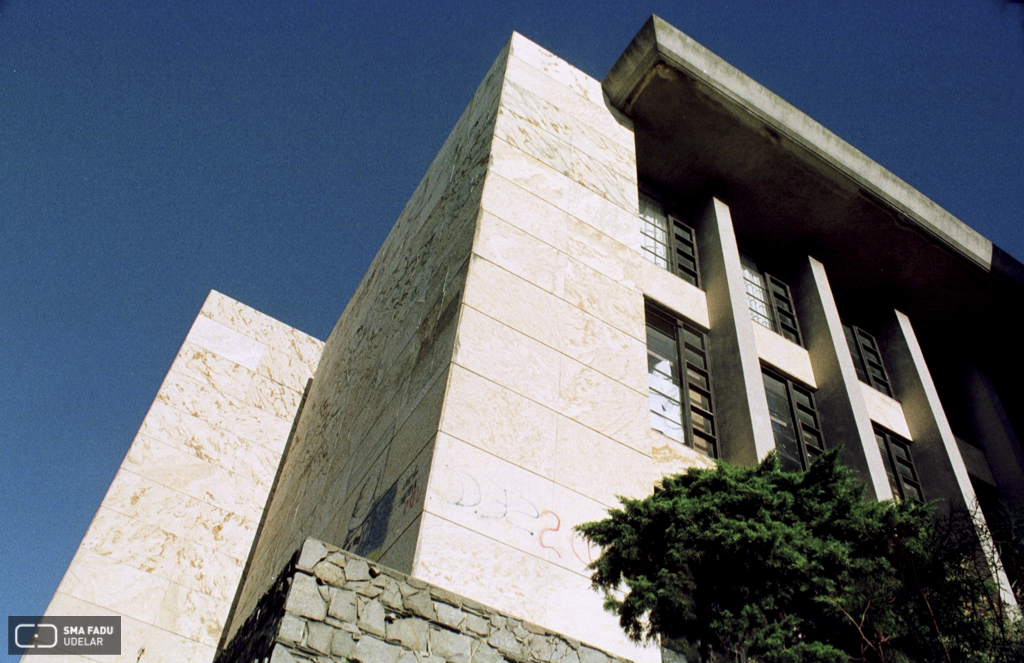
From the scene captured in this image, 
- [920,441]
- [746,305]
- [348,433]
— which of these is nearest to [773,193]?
[746,305]

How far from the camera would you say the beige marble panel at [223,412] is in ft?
56.1

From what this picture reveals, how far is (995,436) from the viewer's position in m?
18.0

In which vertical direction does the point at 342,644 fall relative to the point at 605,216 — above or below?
below

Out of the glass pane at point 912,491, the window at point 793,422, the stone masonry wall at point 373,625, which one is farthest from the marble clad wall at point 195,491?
the glass pane at point 912,491

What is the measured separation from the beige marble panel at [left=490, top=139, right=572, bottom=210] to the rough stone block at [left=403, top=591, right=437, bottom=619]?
704 cm

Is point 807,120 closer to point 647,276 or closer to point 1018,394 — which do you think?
point 647,276

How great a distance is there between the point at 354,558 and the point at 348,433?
6446mm

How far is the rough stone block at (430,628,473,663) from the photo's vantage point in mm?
6117

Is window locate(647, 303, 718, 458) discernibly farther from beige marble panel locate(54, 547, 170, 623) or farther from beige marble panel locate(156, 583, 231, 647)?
beige marble panel locate(54, 547, 170, 623)

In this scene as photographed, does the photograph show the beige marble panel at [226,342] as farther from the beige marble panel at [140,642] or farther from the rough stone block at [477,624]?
the rough stone block at [477,624]

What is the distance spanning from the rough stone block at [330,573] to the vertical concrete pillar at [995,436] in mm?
15672

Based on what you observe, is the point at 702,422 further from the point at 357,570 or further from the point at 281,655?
the point at 281,655

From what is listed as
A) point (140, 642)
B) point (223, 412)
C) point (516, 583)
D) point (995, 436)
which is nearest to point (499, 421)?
point (516, 583)

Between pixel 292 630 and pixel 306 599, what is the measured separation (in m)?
0.25
